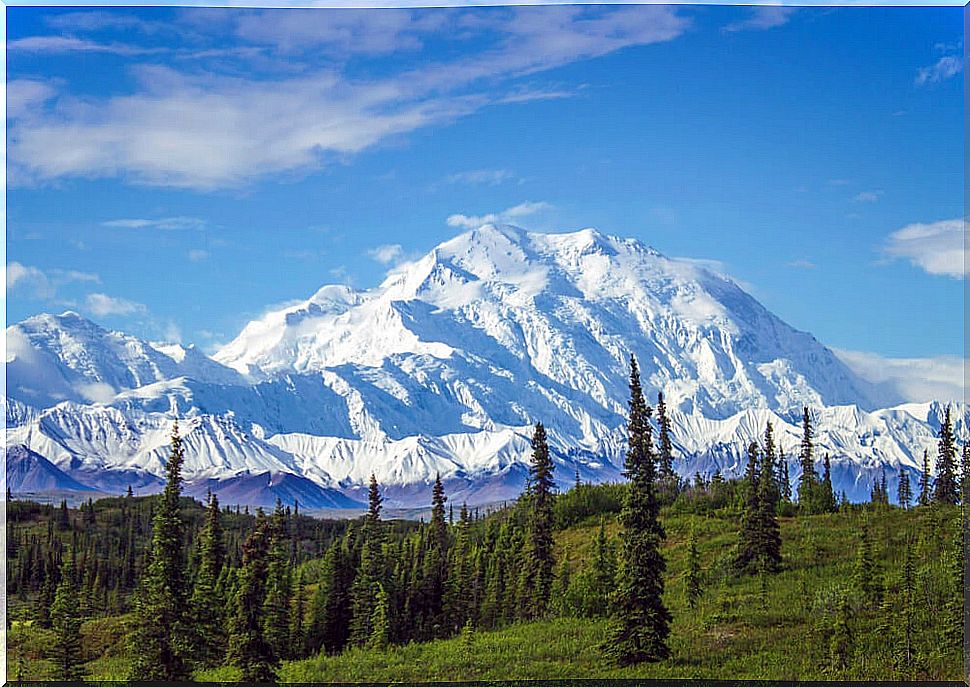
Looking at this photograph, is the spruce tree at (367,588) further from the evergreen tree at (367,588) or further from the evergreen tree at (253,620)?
the evergreen tree at (253,620)

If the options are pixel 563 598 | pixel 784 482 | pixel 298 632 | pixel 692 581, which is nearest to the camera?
pixel 692 581

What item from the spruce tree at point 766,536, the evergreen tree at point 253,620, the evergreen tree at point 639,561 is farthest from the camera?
the spruce tree at point 766,536

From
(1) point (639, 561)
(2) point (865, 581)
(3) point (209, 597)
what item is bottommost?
(3) point (209, 597)

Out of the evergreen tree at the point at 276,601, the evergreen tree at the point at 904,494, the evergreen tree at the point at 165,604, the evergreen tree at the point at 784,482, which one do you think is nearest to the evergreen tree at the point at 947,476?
the evergreen tree at the point at 904,494

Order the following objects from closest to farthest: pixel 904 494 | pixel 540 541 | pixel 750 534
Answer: pixel 750 534
pixel 540 541
pixel 904 494

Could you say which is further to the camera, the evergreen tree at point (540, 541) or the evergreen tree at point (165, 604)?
the evergreen tree at point (540, 541)

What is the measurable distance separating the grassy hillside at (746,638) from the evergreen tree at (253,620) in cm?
81

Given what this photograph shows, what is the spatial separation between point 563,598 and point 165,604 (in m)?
10.5

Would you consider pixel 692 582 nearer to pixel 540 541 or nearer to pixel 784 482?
pixel 540 541

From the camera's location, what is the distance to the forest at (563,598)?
18.0 meters

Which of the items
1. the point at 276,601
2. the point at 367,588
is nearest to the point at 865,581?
the point at 367,588

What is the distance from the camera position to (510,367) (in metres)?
99.1

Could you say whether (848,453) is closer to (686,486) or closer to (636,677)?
(686,486)

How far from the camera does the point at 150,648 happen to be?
17656mm
